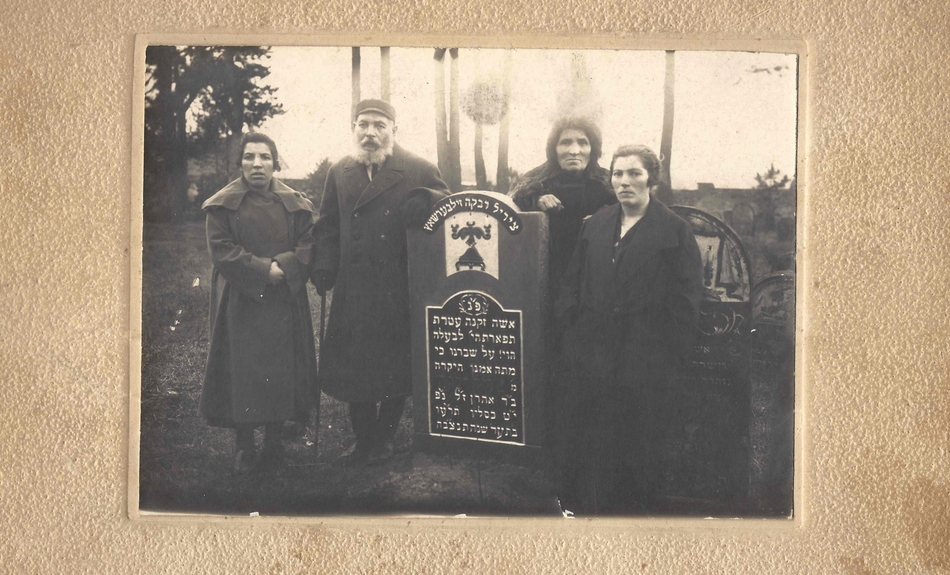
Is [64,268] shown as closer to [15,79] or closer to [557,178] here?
[15,79]

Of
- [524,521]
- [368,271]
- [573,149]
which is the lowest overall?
[524,521]

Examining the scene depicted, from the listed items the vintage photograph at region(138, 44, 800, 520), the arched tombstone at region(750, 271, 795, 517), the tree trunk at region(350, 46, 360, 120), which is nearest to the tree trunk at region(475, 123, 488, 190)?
the vintage photograph at region(138, 44, 800, 520)

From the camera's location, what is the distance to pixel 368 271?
129 centimetres

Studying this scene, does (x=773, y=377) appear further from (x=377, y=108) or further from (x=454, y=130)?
(x=377, y=108)

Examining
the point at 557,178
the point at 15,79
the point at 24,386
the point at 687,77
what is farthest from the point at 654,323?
the point at 15,79

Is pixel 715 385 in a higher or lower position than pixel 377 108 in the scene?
lower

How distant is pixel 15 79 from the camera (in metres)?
1.29

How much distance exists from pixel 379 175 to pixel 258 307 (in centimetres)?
35

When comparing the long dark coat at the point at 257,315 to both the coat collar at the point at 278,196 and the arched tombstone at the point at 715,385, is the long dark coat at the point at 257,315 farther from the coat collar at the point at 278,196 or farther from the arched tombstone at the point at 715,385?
the arched tombstone at the point at 715,385

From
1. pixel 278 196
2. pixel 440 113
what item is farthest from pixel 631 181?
pixel 278 196

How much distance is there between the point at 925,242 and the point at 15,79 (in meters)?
1.82

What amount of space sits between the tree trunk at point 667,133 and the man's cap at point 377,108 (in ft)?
1.74

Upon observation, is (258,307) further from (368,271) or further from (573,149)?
(573,149)

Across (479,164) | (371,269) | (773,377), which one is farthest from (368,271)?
(773,377)
